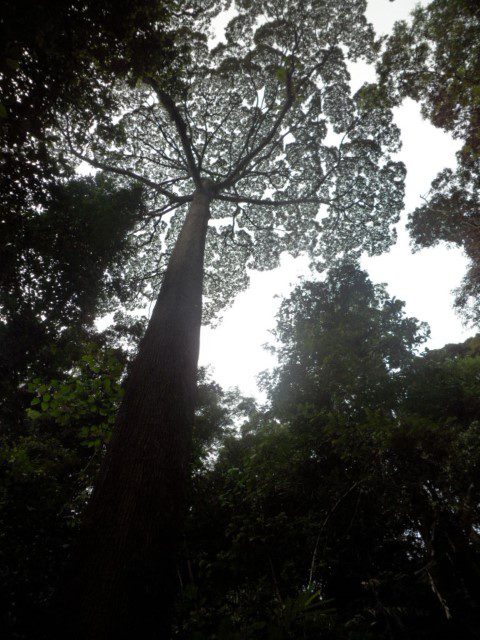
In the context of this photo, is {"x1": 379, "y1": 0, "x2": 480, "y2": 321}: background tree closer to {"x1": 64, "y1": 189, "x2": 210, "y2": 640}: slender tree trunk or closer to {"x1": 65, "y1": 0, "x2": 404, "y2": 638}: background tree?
{"x1": 65, "y1": 0, "x2": 404, "y2": 638}: background tree

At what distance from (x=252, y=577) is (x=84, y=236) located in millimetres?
6215

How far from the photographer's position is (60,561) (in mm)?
2145

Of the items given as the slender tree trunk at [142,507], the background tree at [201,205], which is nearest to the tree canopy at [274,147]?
the background tree at [201,205]

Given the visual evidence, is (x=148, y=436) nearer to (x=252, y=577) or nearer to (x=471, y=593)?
(x=252, y=577)

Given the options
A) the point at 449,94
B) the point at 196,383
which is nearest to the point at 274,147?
the point at 449,94

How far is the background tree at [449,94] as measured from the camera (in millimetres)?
6281

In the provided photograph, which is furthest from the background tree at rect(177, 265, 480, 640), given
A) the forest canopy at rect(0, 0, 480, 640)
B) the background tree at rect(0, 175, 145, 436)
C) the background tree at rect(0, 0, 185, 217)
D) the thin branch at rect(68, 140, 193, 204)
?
the thin branch at rect(68, 140, 193, 204)

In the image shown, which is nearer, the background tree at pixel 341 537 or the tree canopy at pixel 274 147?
the background tree at pixel 341 537

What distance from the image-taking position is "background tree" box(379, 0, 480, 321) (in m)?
6.28

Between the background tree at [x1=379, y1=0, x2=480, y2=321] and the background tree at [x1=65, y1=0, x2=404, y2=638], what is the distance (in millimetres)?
1011

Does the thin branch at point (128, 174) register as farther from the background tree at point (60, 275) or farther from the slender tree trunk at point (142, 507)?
the slender tree trunk at point (142, 507)

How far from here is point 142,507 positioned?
2109mm

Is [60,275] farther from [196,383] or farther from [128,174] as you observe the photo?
[196,383]

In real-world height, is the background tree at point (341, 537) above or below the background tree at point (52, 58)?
below
